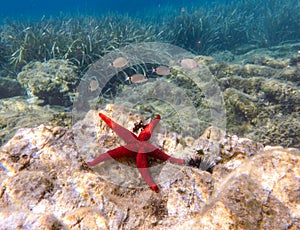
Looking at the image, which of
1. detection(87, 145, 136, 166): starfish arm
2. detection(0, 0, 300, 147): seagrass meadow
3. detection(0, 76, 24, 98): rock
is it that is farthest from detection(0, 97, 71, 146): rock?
detection(0, 76, 24, 98): rock

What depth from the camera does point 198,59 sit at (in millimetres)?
7117

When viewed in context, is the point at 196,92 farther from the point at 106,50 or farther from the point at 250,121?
the point at 106,50

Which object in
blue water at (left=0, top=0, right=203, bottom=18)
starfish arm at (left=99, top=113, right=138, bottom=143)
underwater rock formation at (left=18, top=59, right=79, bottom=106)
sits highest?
blue water at (left=0, top=0, right=203, bottom=18)

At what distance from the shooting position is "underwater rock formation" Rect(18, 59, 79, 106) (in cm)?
545

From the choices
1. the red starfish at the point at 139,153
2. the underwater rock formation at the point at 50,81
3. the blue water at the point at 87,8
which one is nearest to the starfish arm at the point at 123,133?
the red starfish at the point at 139,153

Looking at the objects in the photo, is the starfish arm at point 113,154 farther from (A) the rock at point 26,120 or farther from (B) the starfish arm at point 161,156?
(A) the rock at point 26,120

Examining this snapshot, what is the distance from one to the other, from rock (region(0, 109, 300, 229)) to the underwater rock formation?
355 cm

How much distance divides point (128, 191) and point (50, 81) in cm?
460

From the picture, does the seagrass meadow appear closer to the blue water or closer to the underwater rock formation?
the underwater rock formation

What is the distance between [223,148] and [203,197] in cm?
89

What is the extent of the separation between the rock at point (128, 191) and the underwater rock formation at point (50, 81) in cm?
355

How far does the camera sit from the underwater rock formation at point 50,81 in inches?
214

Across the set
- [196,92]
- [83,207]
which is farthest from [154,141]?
[196,92]

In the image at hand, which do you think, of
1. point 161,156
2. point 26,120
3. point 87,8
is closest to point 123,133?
point 161,156
